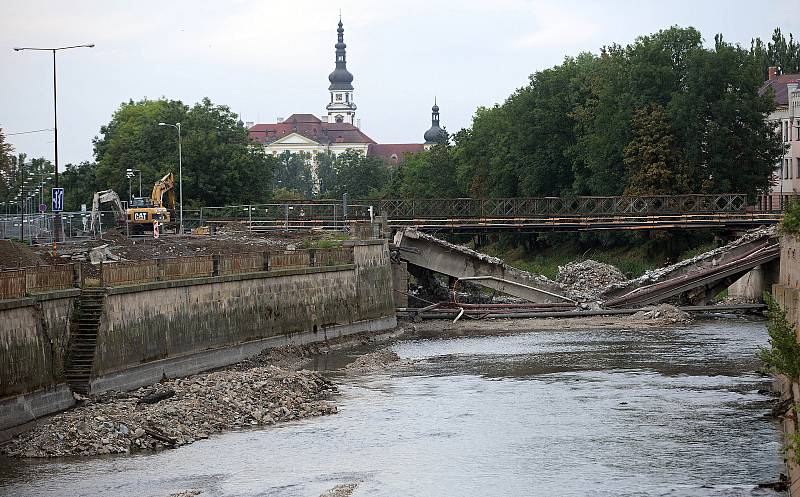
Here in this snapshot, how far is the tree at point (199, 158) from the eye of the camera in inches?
4387

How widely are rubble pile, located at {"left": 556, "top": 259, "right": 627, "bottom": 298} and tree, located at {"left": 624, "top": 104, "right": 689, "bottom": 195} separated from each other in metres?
8.53

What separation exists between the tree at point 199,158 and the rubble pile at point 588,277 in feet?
102

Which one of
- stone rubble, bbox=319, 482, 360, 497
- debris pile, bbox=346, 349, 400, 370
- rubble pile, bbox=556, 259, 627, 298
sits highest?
rubble pile, bbox=556, 259, 627, 298

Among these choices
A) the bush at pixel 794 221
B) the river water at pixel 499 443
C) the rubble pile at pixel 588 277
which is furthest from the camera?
the rubble pile at pixel 588 277

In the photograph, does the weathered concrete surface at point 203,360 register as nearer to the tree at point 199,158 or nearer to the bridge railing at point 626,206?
the bridge railing at point 626,206

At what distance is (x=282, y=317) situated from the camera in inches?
2355

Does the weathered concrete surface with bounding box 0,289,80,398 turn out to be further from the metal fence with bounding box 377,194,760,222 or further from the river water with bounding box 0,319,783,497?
the metal fence with bounding box 377,194,760,222

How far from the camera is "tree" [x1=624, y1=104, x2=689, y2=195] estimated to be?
9731 centimetres

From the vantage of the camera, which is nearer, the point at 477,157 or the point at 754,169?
the point at 754,169

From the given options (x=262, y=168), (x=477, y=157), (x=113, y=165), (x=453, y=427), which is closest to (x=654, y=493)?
(x=453, y=427)

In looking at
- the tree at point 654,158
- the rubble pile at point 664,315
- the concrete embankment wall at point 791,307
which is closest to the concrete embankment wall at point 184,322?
the rubble pile at point 664,315

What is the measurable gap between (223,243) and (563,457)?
39.1 m

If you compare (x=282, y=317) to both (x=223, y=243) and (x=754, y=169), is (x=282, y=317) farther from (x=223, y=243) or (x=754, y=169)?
(x=754, y=169)

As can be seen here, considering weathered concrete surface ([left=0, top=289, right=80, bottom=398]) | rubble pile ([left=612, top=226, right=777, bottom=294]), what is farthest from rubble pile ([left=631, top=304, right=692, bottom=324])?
weathered concrete surface ([left=0, top=289, right=80, bottom=398])
